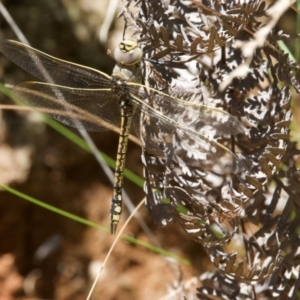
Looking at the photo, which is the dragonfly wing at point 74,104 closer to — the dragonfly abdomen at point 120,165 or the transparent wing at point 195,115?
the dragonfly abdomen at point 120,165

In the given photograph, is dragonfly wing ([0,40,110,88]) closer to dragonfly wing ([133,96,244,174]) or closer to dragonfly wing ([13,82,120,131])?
dragonfly wing ([13,82,120,131])

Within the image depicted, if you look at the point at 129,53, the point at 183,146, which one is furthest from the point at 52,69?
the point at 183,146

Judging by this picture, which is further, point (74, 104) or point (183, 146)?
point (74, 104)

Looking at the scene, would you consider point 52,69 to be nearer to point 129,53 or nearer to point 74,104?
point 74,104

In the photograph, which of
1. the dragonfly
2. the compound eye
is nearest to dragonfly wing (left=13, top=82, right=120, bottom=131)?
the dragonfly

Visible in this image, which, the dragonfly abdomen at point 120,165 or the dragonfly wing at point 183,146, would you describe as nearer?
the dragonfly wing at point 183,146

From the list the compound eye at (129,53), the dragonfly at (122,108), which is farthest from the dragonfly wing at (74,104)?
the compound eye at (129,53)

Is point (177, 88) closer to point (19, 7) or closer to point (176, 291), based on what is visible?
point (176, 291)

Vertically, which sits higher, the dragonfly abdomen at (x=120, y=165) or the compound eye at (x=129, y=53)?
the compound eye at (x=129, y=53)
